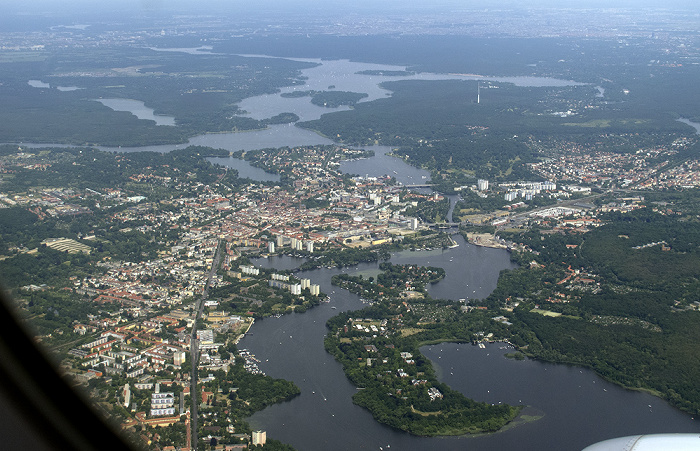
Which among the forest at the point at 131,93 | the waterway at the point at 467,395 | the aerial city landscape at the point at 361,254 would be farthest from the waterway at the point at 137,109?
the waterway at the point at 467,395

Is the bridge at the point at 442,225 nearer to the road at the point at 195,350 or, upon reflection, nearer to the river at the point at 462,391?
the river at the point at 462,391

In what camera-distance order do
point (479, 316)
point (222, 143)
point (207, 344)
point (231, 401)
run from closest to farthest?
point (231, 401) → point (207, 344) → point (479, 316) → point (222, 143)

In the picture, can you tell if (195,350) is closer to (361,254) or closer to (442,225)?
(361,254)

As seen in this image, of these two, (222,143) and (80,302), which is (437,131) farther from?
(80,302)

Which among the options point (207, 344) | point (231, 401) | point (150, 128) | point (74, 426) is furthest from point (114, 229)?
point (74, 426)

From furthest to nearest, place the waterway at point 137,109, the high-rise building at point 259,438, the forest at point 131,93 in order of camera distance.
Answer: the waterway at point 137,109
the forest at point 131,93
the high-rise building at point 259,438

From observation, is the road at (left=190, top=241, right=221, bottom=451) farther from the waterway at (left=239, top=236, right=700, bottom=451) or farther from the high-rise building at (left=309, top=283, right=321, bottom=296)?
the high-rise building at (left=309, top=283, right=321, bottom=296)
